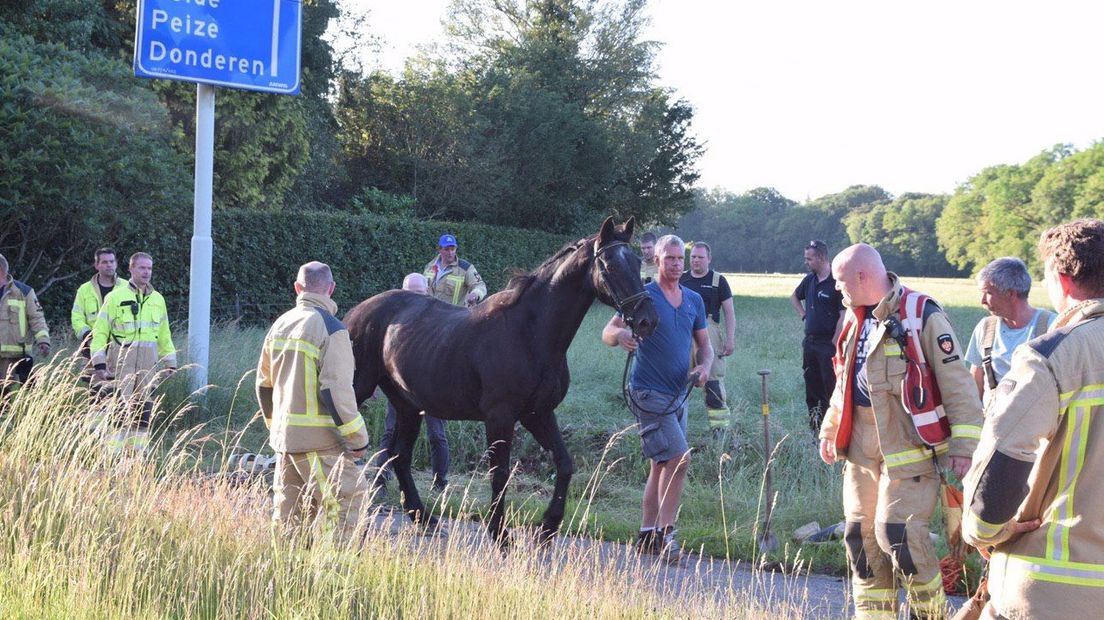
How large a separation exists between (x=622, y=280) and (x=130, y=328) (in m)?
4.93

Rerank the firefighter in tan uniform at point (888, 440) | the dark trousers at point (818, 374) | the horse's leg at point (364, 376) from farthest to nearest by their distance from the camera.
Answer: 1. the dark trousers at point (818, 374)
2. the horse's leg at point (364, 376)
3. the firefighter in tan uniform at point (888, 440)

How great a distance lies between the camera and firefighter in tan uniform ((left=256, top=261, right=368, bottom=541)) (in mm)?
5574

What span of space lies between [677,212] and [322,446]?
40.5m

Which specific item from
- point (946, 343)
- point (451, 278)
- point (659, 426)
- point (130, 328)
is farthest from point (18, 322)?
point (946, 343)

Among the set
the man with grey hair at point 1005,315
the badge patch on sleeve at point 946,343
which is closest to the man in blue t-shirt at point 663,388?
the man with grey hair at point 1005,315

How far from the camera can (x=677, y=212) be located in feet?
148

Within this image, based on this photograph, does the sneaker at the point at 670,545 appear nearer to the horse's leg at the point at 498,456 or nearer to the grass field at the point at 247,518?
the grass field at the point at 247,518

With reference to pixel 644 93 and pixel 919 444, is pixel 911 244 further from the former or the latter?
pixel 919 444

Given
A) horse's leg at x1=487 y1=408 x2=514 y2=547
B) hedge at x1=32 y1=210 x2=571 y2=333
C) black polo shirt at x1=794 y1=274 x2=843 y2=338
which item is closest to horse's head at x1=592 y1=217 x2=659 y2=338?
horse's leg at x1=487 y1=408 x2=514 y2=547

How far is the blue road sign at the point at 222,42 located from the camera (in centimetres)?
1053

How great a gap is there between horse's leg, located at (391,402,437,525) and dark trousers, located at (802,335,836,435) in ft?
12.9

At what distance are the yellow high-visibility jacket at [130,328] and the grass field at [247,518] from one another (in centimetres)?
83

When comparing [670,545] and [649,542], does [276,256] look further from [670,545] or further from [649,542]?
[670,545]

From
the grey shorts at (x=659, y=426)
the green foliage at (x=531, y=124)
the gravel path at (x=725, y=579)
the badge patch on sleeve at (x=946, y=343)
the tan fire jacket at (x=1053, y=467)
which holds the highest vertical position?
the green foliage at (x=531, y=124)
